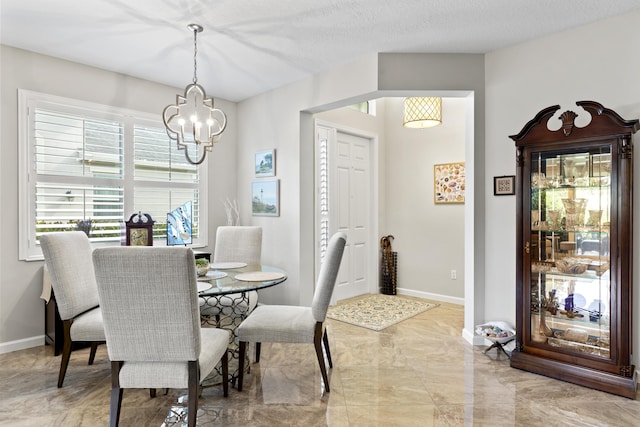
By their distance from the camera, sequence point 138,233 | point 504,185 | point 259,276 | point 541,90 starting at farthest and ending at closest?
point 138,233 → point 504,185 → point 541,90 → point 259,276

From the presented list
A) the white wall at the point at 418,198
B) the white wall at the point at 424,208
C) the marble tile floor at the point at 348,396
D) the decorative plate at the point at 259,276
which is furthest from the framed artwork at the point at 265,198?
the white wall at the point at 424,208

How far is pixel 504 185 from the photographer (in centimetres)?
320

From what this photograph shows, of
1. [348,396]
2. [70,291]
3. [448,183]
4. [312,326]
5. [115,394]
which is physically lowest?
[348,396]

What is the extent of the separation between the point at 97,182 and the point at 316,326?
2718 mm

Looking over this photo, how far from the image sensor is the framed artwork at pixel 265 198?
435 cm

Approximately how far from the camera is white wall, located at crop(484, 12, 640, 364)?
8.66 feet

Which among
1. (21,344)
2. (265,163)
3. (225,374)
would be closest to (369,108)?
(265,163)

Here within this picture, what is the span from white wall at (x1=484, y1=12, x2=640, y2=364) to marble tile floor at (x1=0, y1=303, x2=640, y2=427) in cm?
65

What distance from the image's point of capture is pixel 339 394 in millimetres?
2469

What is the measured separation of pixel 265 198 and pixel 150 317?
279 centimetres

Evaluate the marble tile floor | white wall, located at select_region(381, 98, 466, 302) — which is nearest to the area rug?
white wall, located at select_region(381, 98, 466, 302)

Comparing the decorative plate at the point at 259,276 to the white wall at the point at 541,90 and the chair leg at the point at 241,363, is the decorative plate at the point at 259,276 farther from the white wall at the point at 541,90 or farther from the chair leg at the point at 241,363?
the white wall at the point at 541,90

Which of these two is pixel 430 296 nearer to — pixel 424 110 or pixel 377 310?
pixel 377 310

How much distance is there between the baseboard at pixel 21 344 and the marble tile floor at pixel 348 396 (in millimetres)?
104
